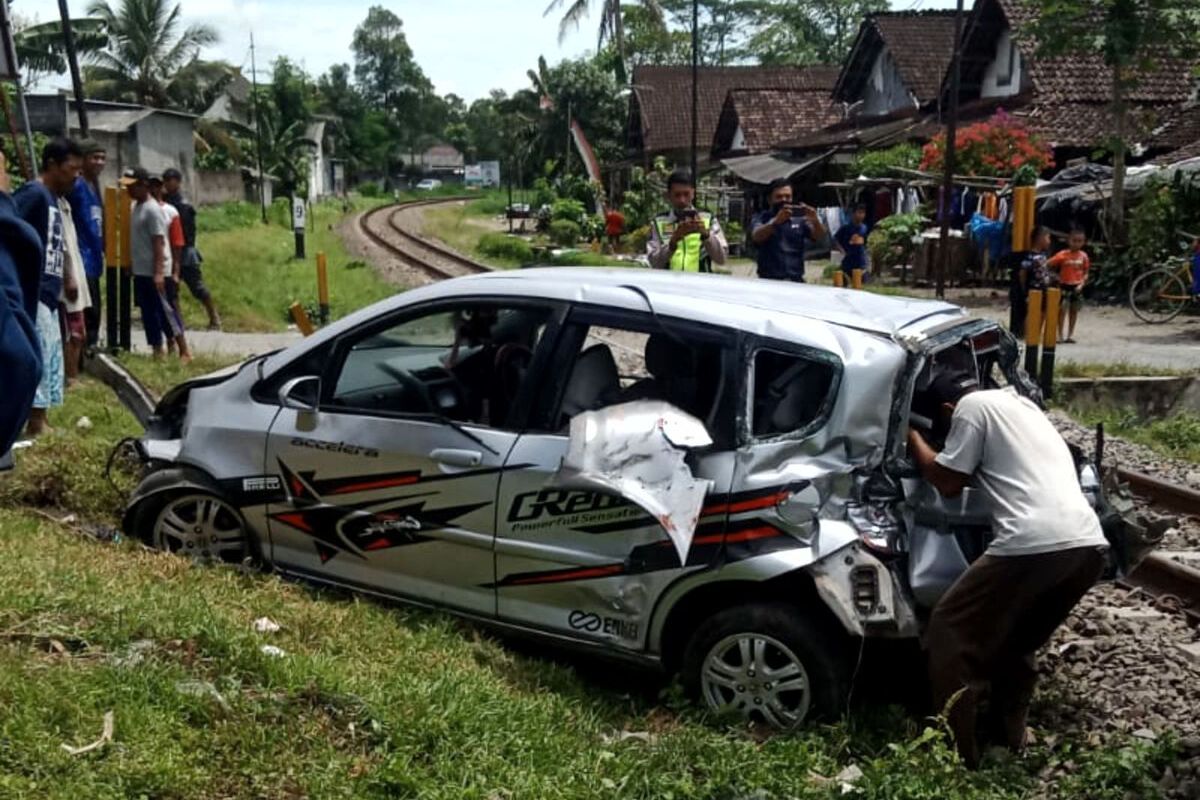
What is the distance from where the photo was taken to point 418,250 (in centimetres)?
3241

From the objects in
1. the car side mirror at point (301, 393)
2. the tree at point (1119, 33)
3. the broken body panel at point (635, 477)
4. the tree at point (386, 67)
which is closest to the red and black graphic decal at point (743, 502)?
the broken body panel at point (635, 477)

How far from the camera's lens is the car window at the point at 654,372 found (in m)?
4.44

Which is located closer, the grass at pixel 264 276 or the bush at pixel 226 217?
the grass at pixel 264 276

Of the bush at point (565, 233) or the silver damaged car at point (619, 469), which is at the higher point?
the silver damaged car at point (619, 469)

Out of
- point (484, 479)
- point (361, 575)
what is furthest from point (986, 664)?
point (361, 575)

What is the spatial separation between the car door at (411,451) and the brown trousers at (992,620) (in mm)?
1765

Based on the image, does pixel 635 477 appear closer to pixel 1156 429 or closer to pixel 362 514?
pixel 362 514

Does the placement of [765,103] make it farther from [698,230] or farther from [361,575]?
[361,575]

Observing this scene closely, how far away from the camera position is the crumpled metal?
424 centimetres

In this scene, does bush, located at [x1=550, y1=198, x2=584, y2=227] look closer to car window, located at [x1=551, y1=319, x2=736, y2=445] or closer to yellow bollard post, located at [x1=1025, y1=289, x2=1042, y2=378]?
yellow bollard post, located at [x1=1025, y1=289, x2=1042, y2=378]

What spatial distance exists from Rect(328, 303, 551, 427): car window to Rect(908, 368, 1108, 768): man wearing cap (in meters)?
1.78

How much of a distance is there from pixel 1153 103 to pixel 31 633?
95.4ft

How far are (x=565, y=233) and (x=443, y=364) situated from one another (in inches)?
1208

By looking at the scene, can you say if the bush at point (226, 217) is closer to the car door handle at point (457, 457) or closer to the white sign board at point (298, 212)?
the white sign board at point (298, 212)
